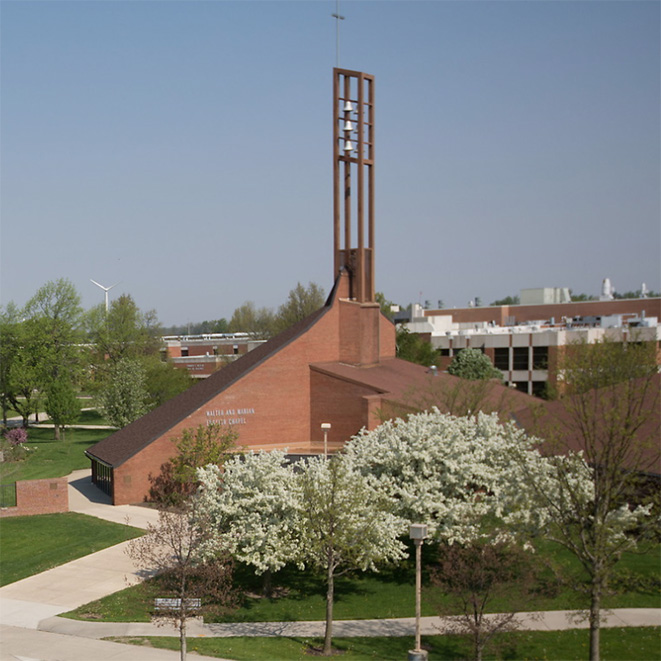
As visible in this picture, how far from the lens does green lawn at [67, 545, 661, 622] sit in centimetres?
2150

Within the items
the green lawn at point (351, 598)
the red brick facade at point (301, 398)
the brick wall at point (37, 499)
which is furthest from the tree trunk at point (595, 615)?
the brick wall at point (37, 499)

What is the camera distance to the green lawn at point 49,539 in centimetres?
2764

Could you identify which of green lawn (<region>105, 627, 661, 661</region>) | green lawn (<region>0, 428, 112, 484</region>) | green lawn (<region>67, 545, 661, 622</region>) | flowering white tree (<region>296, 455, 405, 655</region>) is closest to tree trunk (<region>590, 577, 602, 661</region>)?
green lawn (<region>105, 627, 661, 661</region>)

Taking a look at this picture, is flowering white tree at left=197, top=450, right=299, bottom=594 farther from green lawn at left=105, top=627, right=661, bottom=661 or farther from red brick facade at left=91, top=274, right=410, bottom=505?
red brick facade at left=91, top=274, right=410, bottom=505

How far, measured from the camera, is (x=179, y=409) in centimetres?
3803

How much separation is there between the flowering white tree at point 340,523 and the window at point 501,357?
51.6m

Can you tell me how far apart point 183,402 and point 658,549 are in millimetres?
22828

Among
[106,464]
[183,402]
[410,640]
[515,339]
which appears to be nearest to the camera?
[410,640]

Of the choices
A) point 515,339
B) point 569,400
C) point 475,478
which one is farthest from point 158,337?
point 569,400

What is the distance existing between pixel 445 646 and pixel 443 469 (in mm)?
5763

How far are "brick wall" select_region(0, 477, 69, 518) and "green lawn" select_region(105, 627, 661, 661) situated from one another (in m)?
14.3

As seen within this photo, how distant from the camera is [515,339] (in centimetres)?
7194

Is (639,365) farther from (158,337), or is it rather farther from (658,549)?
(158,337)

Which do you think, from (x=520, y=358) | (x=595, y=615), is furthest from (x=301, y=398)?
(x=520, y=358)
